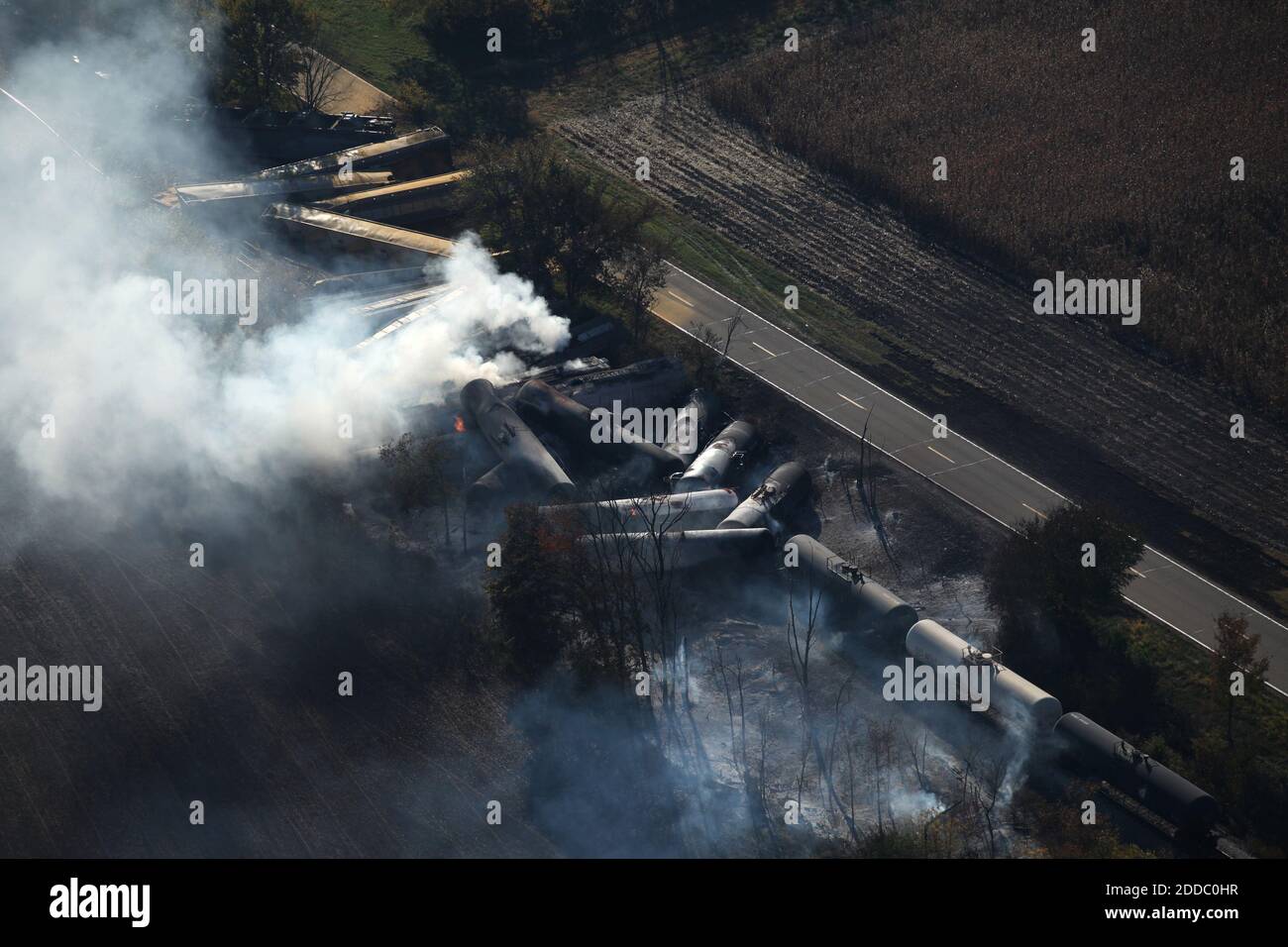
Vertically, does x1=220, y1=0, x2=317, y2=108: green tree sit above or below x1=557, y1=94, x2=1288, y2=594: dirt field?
above

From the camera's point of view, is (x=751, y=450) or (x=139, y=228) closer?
(x=751, y=450)

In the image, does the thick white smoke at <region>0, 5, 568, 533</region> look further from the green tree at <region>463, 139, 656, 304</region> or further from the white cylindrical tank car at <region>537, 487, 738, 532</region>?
the white cylindrical tank car at <region>537, 487, 738, 532</region>

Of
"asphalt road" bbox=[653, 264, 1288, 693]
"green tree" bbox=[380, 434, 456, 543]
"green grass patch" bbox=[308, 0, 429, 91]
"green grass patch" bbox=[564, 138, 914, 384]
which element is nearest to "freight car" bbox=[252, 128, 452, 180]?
"green grass patch" bbox=[564, 138, 914, 384]

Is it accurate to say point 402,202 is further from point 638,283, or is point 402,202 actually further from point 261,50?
point 261,50

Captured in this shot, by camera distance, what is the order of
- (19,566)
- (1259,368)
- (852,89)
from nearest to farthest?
(19,566) < (1259,368) < (852,89)

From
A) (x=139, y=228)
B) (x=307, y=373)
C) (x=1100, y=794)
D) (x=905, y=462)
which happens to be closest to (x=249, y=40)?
(x=139, y=228)

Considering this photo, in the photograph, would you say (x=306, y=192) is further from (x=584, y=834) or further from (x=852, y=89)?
(x=584, y=834)

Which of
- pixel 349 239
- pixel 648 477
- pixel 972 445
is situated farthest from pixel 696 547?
pixel 349 239
